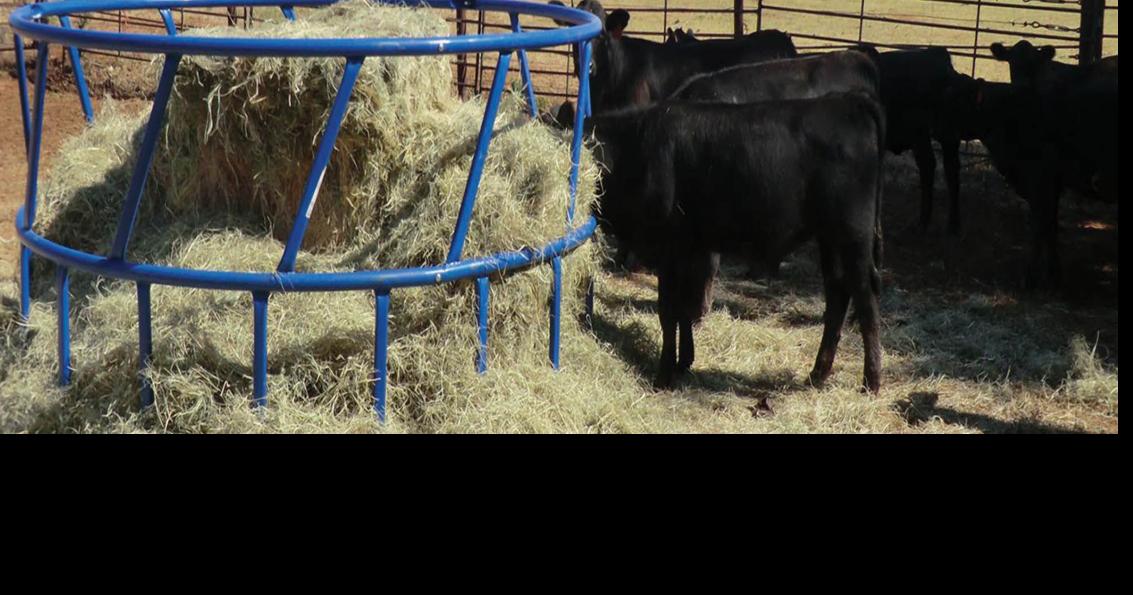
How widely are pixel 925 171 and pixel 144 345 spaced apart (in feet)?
22.9

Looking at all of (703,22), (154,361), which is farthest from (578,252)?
(703,22)

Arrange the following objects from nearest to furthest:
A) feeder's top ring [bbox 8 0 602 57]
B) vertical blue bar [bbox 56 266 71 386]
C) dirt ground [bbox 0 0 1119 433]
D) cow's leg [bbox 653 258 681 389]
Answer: feeder's top ring [bbox 8 0 602 57]
vertical blue bar [bbox 56 266 71 386]
dirt ground [bbox 0 0 1119 433]
cow's leg [bbox 653 258 681 389]

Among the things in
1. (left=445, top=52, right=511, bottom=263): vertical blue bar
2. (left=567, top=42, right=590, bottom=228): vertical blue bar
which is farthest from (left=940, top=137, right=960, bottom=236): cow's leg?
(left=445, top=52, right=511, bottom=263): vertical blue bar

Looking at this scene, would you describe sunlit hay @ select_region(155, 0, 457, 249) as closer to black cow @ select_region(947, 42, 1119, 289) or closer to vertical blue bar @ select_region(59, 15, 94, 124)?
vertical blue bar @ select_region(59, 15, 94, 124)

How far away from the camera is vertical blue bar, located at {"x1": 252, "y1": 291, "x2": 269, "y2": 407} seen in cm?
456

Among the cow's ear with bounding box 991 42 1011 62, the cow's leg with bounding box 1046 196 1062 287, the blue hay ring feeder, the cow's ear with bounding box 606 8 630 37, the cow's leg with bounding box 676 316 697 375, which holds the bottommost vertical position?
the cow's leg with bounding box 676 316 697 375

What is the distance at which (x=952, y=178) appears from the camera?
986 centimetres

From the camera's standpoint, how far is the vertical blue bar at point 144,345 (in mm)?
4668

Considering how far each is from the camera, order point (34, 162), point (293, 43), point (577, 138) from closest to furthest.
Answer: point (293, 43), point (34, 162), point (577, 138)

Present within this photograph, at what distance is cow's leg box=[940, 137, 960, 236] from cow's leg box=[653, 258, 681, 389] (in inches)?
164

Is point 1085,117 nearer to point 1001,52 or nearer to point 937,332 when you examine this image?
point 1001,52

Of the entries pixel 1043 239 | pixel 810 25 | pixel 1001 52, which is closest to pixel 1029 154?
pixel 1043 239

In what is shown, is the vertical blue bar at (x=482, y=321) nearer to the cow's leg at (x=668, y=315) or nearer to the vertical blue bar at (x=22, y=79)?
the cow's leg at (x=668, y=315)

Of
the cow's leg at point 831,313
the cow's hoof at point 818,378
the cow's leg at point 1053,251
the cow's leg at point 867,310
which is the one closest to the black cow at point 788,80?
the cow's leg at point 1053,251
